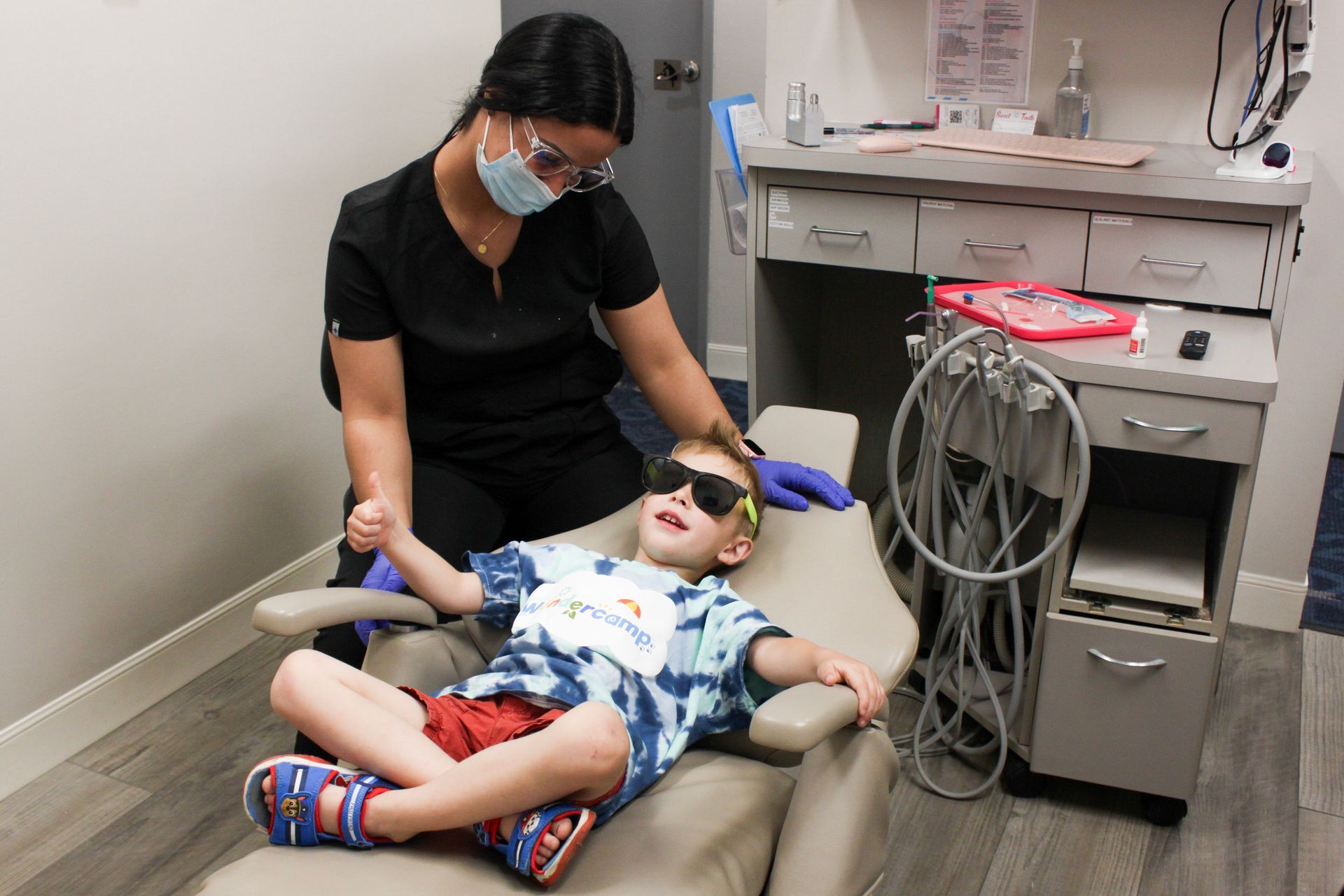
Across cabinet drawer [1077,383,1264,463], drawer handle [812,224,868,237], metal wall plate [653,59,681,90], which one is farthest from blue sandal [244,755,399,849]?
metal wall plate [653,59,681,90]

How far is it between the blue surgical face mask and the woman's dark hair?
0.04 metres

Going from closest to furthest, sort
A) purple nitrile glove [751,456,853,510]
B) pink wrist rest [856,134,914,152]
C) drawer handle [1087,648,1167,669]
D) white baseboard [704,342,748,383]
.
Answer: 1. purple nitrile glove [751,456,853,510]
2. drawer handle [1087,648,1167,669]
3. pink wrist rest [856,134,914,152]
4. white baseboard [704,342,748,383]

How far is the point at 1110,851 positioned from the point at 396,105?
2040 mm

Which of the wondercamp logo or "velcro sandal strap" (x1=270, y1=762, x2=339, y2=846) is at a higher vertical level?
the wondercamp logo

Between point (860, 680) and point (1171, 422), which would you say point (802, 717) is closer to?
point (860, 680)

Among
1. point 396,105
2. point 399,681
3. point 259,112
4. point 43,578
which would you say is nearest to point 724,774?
point 399,681

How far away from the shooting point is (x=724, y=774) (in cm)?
125

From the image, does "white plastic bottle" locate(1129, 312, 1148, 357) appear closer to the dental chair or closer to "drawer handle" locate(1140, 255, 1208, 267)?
"drawer handle" locate(1140, 255, 1208, 267)

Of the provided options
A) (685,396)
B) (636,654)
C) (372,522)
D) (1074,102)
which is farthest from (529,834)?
(1074,102)

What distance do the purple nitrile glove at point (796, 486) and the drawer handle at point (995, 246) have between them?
0.74 m

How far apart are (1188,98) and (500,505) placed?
1586 mm

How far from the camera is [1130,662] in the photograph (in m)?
1.73

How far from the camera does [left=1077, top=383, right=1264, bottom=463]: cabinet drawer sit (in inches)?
61.4

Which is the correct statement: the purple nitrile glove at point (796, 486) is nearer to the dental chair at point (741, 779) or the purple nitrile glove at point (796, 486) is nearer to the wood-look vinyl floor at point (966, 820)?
the dental chair at point (741, 779)
